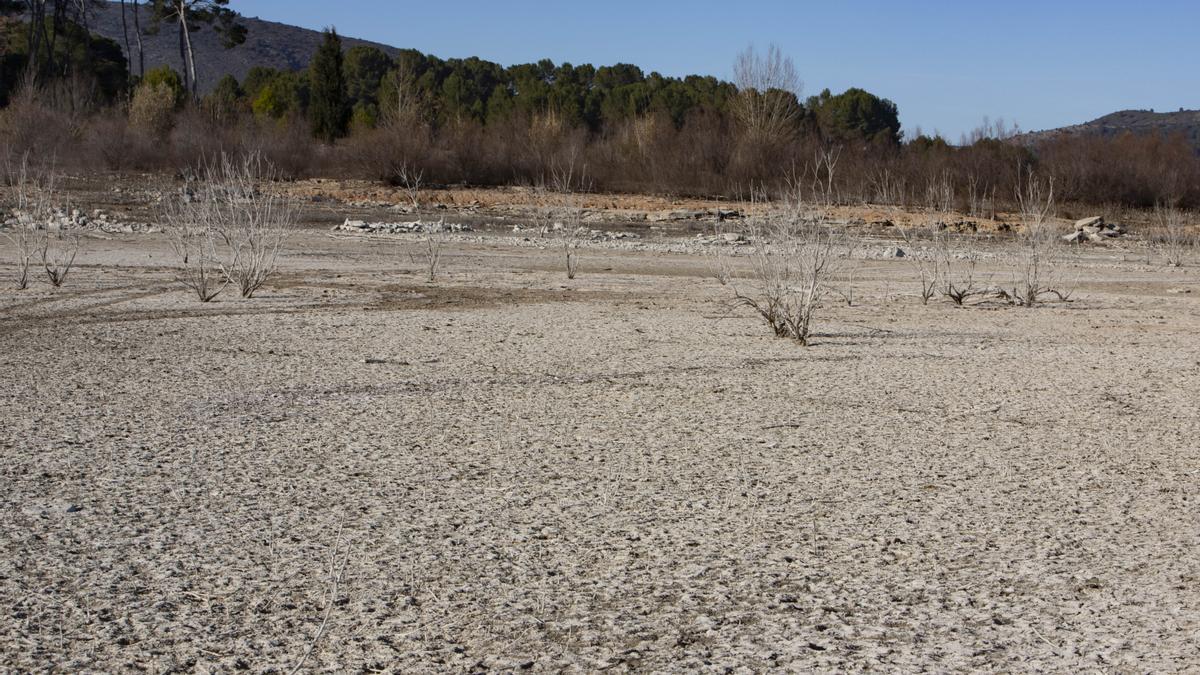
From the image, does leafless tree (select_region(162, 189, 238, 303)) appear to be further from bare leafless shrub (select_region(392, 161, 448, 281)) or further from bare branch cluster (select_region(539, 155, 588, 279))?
bare branch cluster (select_region(539, 155, 588, 279))

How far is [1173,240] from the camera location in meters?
22.4

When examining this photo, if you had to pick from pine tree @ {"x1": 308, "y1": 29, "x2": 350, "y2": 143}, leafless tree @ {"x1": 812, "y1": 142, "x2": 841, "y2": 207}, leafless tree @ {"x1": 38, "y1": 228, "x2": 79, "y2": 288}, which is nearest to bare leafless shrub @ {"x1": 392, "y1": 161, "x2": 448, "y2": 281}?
leafless tree @ {"x1": 38, "y1": 228, "x2": 79, "y2": 288}

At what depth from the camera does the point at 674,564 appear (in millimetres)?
4676

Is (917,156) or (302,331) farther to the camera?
(917,156)

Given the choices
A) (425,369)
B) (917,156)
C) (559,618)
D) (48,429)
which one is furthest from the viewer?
(917,156)

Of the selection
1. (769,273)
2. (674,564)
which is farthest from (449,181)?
(674,564)

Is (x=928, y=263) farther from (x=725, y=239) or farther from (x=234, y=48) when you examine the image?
(x=234, y=48)

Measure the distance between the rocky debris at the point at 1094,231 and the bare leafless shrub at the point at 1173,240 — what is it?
2.86 ft

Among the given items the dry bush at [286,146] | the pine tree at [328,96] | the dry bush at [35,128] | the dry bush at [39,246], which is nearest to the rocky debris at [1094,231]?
the dry bush at [39,246]

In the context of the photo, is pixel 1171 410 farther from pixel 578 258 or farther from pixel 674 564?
pixel 578 258

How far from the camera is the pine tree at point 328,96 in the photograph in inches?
1908

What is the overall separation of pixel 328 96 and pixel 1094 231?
1167 inches

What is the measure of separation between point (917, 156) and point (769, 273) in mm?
29446

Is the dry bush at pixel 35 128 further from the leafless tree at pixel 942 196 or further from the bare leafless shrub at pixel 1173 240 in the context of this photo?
the bare leafless shrub at pixel 1173 240
